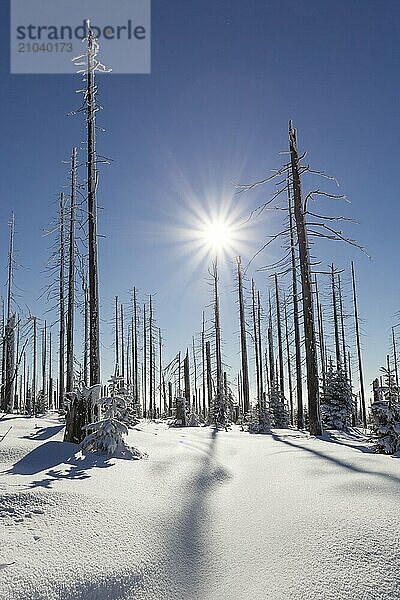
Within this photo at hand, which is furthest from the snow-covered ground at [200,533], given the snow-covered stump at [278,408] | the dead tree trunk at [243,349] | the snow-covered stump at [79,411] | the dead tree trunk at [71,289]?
the snow-covered stump at [278,408]

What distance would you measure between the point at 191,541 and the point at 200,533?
16cm

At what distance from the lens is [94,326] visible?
33.9 ft

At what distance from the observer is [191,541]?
124 inches

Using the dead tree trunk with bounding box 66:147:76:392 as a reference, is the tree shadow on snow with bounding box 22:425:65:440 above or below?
below

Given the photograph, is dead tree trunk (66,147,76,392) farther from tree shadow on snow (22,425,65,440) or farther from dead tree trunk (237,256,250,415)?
dead tree trunk (237,256,250,415)

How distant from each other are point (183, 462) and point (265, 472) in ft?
3.80

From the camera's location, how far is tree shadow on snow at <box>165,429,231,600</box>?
2643mm

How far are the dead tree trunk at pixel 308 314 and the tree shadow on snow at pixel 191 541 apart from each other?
8.42 meters

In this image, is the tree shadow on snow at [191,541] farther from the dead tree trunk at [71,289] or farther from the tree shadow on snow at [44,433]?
the dead tree trunk at [71,289]

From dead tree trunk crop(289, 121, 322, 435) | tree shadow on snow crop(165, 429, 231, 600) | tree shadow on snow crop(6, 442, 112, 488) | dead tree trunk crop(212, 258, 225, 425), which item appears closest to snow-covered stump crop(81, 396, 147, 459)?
tree shadow on snow crop(6, 442, 112, 488)

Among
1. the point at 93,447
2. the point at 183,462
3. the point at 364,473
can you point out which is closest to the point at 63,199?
the point at 93,447

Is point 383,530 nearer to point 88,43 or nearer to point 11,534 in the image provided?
point 11,534

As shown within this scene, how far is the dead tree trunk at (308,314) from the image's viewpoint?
12688mm

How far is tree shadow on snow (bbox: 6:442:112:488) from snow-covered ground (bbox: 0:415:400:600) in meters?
0.05
